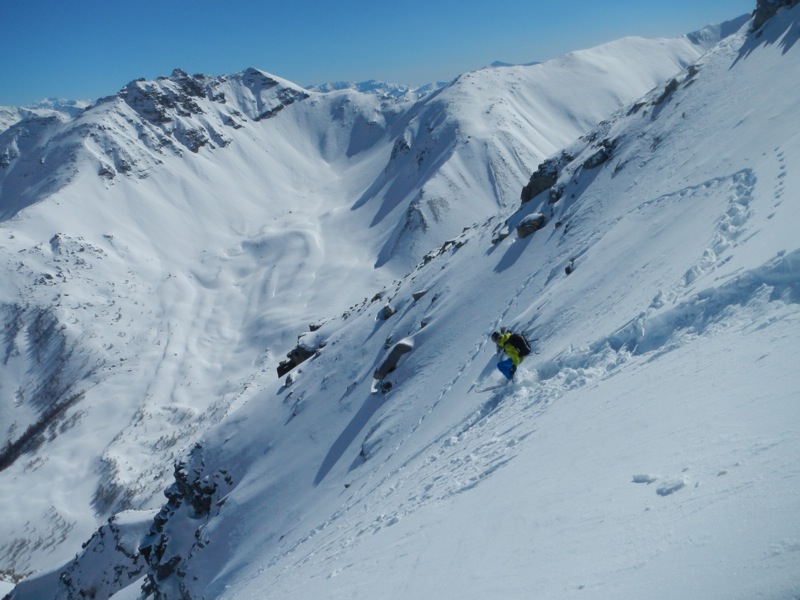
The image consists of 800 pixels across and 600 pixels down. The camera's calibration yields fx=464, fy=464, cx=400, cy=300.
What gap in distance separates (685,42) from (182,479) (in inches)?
8716

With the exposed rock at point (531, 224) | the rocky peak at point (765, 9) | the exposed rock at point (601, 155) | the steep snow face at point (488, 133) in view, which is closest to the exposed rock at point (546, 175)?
the exposed rock at point (601, 155)

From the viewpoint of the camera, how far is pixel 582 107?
128m

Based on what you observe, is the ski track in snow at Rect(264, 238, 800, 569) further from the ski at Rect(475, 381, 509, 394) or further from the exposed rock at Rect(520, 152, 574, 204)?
the exposed rock at Rect(520, 152, 574, 204)

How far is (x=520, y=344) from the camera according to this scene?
47.4ft

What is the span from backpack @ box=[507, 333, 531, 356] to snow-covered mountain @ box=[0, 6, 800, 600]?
40 cm

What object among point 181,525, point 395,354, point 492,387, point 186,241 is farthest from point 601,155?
point 186,241

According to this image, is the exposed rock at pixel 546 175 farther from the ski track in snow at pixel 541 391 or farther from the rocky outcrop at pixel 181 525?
the rocky outcrop at pixel 181 525

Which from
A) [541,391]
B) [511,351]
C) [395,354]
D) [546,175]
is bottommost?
[541,391]

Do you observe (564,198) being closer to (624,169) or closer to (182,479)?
(624,169)

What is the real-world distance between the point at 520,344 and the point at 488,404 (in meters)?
2.13

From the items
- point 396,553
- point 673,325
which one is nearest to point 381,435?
point 396,553

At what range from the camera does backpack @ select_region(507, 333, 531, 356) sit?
1427 centimetres

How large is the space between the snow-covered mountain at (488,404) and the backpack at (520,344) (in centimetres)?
40

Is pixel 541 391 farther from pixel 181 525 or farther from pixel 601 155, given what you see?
pixel 181 525
